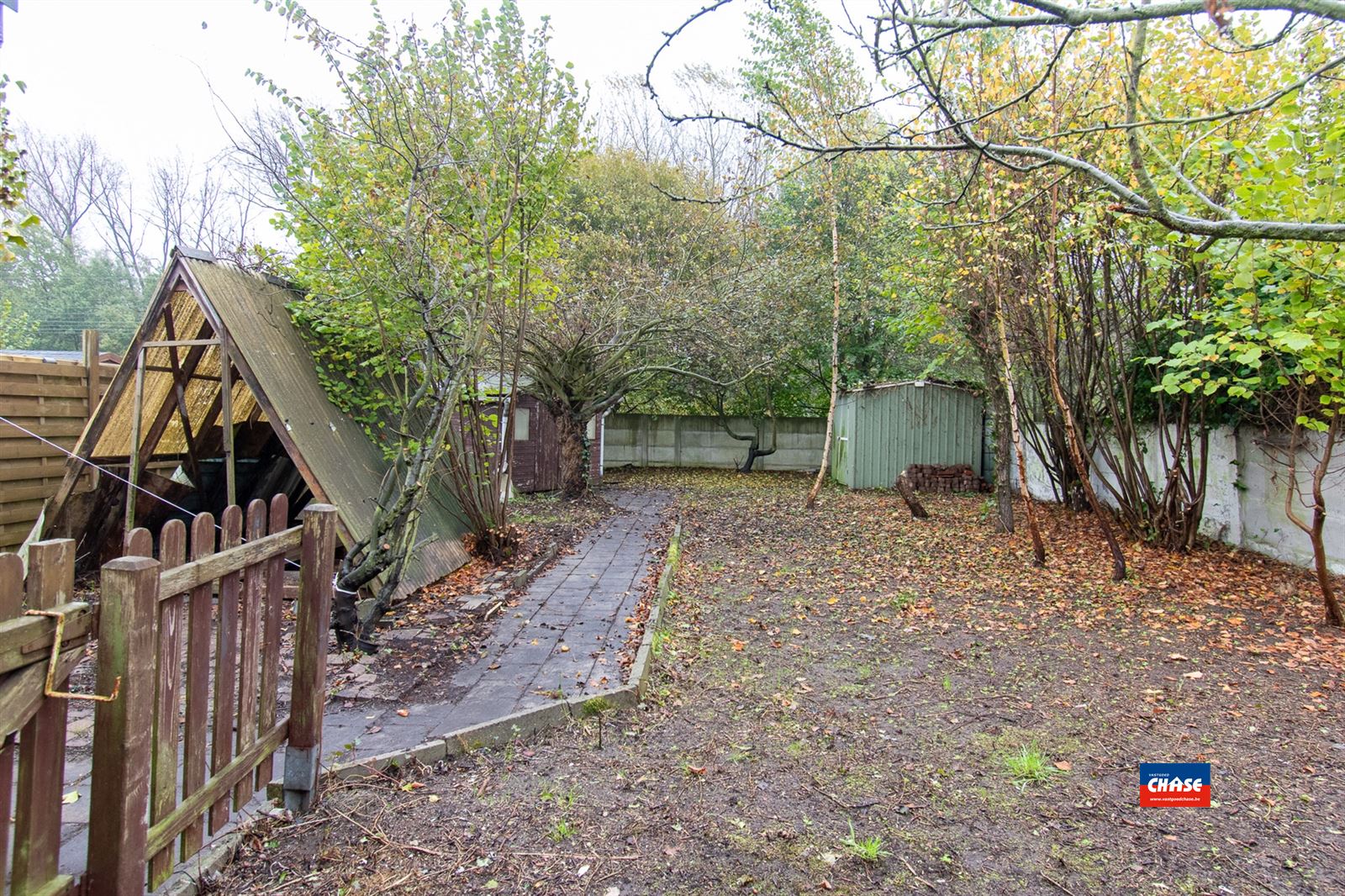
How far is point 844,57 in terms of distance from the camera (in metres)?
10.4

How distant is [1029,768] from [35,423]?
7642 millimetres

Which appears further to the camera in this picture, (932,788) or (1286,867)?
(932,788)

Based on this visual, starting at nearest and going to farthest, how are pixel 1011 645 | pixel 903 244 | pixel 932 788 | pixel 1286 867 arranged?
pixel 1286 867
pixel 932 788
pixel 1011 645
pixel 903 244

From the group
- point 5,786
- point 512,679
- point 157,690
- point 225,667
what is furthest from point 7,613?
point 512,679

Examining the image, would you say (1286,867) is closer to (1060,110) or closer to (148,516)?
(1060,110)

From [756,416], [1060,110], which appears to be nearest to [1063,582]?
[1060,110]

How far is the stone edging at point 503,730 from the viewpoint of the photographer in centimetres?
291

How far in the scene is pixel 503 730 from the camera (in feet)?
10.9

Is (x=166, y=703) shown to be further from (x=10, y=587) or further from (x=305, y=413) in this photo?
(x=305, y=413)

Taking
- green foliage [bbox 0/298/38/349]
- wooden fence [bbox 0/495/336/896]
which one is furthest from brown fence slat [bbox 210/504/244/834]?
green foliage [bbox 0/298/38/349]

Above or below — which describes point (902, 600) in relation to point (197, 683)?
below

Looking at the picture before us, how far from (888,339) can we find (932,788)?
Result: 588 inches

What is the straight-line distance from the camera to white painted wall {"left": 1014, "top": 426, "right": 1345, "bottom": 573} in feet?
21.0

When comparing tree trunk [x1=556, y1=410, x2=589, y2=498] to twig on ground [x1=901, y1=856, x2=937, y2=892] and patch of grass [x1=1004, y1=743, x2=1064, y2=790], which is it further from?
twig on ground [x1=901, y1=856, x2=937, y2=892]
